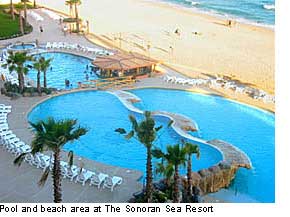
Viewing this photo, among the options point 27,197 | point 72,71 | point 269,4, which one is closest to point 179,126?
point 27,197

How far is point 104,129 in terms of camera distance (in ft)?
70.6

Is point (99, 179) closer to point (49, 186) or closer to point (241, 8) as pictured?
point (49, 186)

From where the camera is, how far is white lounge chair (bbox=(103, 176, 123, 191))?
15.7 m

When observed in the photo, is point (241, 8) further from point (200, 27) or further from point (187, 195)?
point (187, 195)

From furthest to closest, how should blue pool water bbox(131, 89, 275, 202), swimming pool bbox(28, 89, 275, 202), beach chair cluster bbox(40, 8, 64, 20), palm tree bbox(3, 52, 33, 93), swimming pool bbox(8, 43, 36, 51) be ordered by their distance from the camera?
1. beach chair cluster bbox(40, 8, 64, 20)
2. swimming pool bbox(8, 43, 36, 51)
3. palm tree bbox(3, 52, 33, 93)
4. swimming pool bbox(28, 89, 275, 202)
5. blue pool water bbox(131, 89, 275, 202)

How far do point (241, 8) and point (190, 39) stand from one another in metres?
22.1

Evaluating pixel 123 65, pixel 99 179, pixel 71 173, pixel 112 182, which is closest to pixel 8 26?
pixel 123 65

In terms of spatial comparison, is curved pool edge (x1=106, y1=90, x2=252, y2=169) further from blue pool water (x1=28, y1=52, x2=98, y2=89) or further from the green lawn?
the green lawn

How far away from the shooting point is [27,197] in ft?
49.0

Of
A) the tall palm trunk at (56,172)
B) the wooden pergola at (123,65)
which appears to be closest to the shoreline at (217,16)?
the wooden pergola at (123,65)

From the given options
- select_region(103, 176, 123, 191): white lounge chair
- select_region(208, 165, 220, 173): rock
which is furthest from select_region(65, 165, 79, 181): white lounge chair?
select_region(208, 165, 220, 173): rock

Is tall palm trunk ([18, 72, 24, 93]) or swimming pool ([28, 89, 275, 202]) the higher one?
tall palm trunk ([18, 72, 24, 93])

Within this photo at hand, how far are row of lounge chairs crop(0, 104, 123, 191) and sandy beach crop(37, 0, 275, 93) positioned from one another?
1366 centimetres

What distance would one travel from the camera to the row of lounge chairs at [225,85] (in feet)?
82.8
